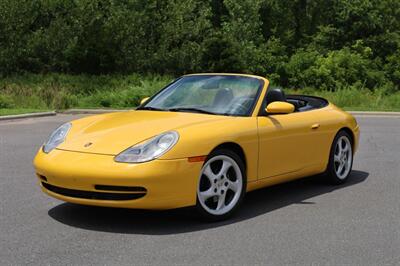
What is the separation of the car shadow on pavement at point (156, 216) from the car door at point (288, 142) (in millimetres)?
355

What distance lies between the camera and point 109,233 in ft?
17.9

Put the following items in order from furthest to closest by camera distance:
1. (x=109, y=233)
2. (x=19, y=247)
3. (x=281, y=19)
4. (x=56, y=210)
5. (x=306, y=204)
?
(x=281, y=19), (x=306, y=204), (x=56, y=210), (x=109, y=233), (x=19, y=247)

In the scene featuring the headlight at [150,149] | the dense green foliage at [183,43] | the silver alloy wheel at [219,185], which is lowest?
the dense green foliage at [183,43]

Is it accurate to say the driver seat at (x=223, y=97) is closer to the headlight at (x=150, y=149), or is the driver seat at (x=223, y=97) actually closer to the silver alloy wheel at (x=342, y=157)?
the headlight at (x=150, y=149)

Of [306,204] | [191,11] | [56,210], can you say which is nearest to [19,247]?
[56,210]

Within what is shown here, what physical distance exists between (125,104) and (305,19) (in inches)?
1301

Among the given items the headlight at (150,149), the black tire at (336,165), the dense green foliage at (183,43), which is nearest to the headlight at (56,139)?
the headlight at (150,149)

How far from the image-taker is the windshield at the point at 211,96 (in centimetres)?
649

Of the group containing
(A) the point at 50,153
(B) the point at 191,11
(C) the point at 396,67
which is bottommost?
(C) the point at 396,67

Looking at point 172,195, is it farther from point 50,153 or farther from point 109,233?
point 50,153

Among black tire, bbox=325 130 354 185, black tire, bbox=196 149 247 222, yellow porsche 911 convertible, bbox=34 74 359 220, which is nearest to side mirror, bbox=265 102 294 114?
yellow porsche 911 convertible, bbox=34 74 359 220

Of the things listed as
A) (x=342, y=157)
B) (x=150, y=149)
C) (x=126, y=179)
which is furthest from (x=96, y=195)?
(x=342, y=157)

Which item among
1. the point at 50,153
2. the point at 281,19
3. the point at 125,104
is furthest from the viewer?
the point at 281,19

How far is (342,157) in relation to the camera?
25.6ft
